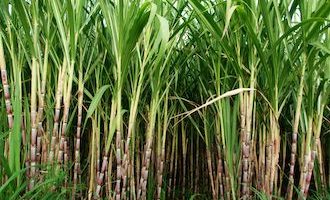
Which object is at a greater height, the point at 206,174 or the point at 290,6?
the point at 290,6

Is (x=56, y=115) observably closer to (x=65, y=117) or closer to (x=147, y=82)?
(x=65, y=117)

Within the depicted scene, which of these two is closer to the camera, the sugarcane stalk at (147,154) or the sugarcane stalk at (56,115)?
the sugarcane stalk at (56,115)

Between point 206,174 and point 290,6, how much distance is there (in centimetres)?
88

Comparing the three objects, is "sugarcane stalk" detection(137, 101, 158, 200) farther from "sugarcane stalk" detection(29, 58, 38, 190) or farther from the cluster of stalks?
"sugarcane stalk" detection(29, 58, 38, 190)

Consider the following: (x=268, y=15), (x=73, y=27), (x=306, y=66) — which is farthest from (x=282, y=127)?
(x=73, y=27)

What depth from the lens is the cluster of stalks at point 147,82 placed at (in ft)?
3.88

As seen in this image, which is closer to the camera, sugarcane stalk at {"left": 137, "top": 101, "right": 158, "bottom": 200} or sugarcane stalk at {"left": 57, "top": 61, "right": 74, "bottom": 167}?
sugarcane stalk at {"left": 57, "top": 61, "right": 74, "bottom": 167}

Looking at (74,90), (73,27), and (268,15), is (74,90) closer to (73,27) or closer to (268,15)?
(73,27)

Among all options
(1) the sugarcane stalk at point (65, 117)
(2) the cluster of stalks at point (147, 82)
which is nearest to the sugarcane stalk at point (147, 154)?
(2) the cluster of stalks at point (147, 82)

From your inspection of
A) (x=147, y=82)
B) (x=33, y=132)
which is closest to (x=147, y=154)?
(x=147, y=82)

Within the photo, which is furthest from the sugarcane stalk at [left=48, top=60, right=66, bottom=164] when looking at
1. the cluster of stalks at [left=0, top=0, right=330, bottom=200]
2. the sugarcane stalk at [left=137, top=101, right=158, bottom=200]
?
the sugarcane stalk at [left=137, top=101, right=158, bottom=200]

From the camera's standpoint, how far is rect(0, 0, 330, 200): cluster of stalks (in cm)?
118

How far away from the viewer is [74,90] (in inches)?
65.6

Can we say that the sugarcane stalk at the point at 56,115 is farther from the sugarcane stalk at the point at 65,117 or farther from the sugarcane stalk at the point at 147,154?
the sugarcane stalk at the point at 147,154
